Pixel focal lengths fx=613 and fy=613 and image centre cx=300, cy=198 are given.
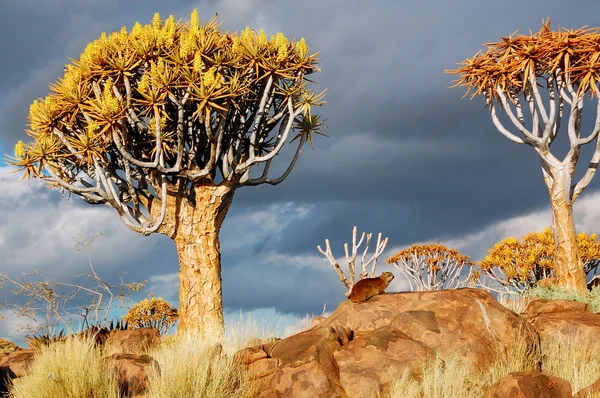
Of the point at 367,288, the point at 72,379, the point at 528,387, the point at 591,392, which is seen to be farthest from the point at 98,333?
the point at 591,392

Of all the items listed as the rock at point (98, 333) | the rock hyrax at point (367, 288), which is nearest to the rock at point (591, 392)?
the rock hyrax at point (367, 288)

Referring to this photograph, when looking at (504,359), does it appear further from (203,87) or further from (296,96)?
(296,96)

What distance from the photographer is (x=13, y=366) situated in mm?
10516

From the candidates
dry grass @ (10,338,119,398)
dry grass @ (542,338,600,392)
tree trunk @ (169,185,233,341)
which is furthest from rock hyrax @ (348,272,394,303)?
tree trunk @ (169,185,233,341)

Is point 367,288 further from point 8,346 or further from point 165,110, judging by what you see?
point 8,346

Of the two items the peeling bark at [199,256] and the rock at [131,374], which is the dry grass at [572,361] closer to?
the rock at [131,374]

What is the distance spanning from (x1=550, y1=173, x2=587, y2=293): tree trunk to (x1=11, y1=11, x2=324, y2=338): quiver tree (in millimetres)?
6826

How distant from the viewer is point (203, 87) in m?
12.8

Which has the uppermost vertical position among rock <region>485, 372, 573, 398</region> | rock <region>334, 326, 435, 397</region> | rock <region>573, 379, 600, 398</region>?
rock <region>334, 326, 435, 397</region>

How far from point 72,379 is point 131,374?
758 mm

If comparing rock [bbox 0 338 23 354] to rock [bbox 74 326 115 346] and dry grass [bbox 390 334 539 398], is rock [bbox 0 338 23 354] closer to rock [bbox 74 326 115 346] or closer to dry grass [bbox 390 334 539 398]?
rock [bbox 74 326 115 346]

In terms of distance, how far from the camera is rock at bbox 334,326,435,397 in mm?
7168

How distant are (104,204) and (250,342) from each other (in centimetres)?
584

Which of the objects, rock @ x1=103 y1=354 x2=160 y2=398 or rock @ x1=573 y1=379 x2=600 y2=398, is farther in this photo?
rock @ x1=103 y1=354 x2=160 y2=398
